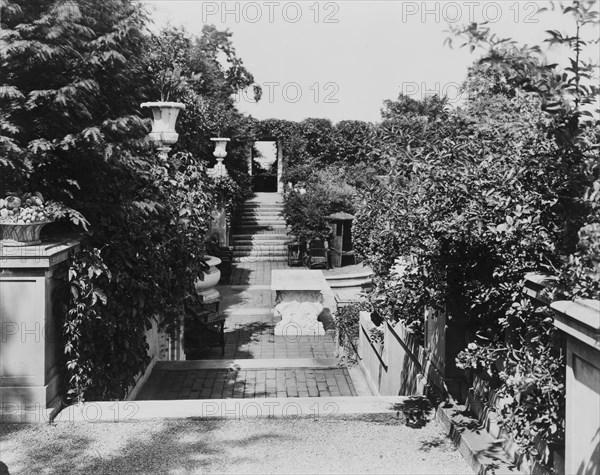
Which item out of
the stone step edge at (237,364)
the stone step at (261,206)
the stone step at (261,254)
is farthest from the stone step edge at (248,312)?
the stone step at (261,206)

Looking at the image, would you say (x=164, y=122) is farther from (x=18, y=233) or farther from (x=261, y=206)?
(x=261, y=206)

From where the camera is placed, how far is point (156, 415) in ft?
17.3

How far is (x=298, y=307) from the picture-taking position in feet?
40.3

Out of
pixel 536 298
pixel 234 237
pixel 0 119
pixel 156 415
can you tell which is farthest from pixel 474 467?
pixel 234 237

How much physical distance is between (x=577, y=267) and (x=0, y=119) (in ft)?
15.9

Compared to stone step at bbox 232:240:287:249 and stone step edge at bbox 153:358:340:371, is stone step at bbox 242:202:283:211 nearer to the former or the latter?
stone step at bbox 232:240:287:249

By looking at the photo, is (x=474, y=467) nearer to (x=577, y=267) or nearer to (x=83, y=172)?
(x=577, y=267)

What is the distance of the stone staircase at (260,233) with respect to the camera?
21000mm

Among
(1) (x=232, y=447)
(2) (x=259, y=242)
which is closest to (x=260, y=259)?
(2) (x=259, y=242)

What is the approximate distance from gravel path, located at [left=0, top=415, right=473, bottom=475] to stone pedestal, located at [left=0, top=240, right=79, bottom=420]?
0.24 m

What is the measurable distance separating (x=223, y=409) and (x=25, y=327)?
5.79ft

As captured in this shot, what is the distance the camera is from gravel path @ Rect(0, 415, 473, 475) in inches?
170

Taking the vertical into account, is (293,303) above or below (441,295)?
below

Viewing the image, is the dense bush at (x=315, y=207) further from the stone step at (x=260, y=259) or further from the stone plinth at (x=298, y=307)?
the stone plinth at (x=298, y=307)
